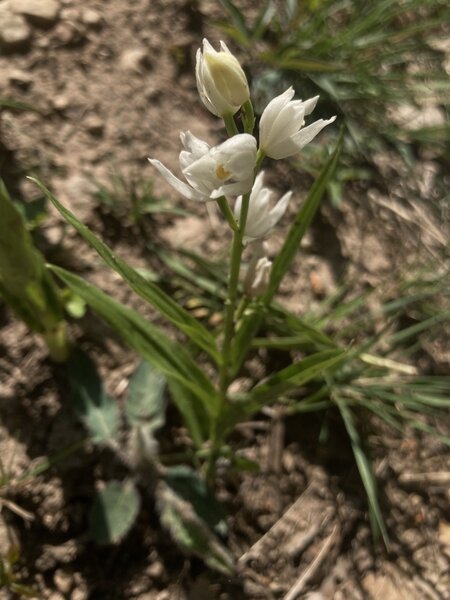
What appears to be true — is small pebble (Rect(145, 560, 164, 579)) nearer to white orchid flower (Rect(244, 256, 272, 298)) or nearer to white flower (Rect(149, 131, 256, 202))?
white orchid flower (Rect(244, 256, 272, 298))

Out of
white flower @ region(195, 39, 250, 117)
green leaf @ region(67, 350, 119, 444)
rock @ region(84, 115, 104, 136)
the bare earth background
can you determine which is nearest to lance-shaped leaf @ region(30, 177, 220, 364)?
white flower @ region(195, 39, 250, 117)

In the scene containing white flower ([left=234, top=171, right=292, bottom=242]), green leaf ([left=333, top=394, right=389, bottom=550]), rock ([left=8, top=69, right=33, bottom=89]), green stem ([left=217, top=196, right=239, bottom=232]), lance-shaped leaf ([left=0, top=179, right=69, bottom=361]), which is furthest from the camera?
rock ([left=8, top=69, right=33, bottom=89])

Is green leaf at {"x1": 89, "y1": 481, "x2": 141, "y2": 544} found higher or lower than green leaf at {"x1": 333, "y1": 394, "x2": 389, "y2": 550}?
higher

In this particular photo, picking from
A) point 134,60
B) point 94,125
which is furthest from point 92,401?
point 134,60

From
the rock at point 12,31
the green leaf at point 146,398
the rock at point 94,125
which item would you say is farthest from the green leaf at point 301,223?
the rock at point 12,31

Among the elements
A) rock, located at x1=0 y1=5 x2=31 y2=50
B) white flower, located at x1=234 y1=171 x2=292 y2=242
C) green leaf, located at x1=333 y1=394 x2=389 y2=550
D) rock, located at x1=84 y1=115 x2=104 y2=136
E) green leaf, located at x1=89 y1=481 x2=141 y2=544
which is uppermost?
rock, located at x1=0 y1=5 x2=31 y2=50

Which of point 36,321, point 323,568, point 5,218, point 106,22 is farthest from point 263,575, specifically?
point 106,22

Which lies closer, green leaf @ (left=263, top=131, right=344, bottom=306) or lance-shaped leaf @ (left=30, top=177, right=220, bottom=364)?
lance-shaped leaf @ (left=30, top=177, right=220, bottom=364)
